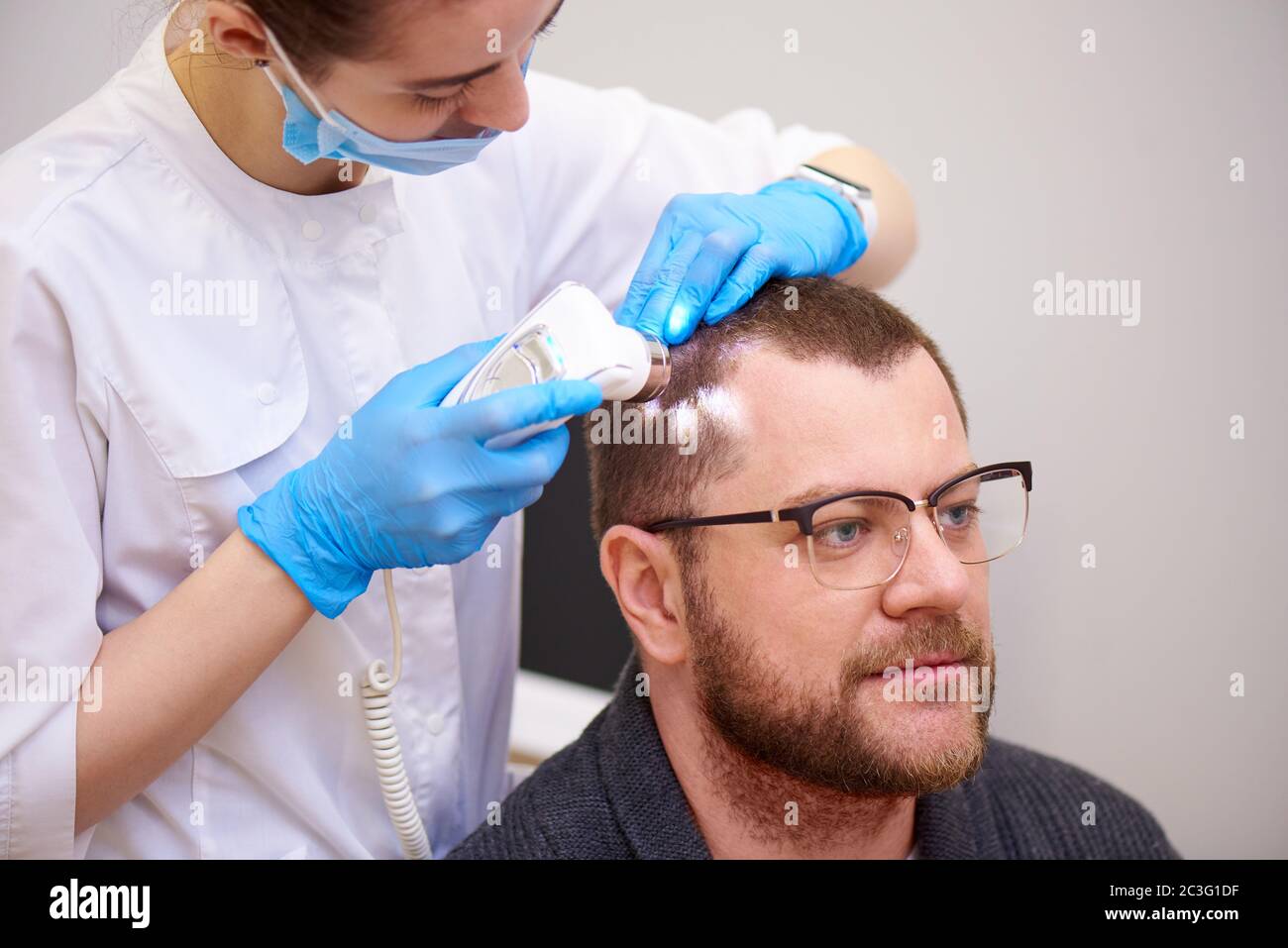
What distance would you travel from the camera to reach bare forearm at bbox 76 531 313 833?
46.0 inches

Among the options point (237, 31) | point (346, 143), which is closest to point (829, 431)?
point (346, 143)

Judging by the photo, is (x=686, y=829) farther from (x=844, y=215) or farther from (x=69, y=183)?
(x=69, y=183)

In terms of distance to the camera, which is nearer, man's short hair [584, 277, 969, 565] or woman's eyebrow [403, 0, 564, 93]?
woman's eyebrow [403, 0, 564, 93]

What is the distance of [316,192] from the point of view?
1321 mm

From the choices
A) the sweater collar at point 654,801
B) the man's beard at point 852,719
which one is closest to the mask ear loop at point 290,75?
the man's beard at point 852,719

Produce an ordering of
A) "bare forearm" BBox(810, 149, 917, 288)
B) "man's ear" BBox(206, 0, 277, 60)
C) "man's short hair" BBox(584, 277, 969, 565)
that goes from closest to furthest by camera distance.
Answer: "man's ear" BBox(206, 0, 277, 60), "man's short hair" BBox(584, 277, 969, 565), "bare forearm" BBox(810, 149, 917, 288)

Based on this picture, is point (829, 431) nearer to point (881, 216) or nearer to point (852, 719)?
point (852, 719)

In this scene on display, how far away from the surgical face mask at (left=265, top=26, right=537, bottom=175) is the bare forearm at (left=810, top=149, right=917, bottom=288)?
65 cm

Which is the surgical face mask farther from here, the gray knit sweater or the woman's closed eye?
the gray knit sweater

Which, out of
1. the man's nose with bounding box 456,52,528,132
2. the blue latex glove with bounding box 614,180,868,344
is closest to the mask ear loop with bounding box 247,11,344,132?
the man's nose with bounding box 456,52,528,132

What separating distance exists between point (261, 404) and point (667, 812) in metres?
0.69

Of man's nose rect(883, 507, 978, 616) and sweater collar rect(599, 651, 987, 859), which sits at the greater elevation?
man's nose rect(883, 507, 978, 616)

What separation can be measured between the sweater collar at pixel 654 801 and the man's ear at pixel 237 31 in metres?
0.86
